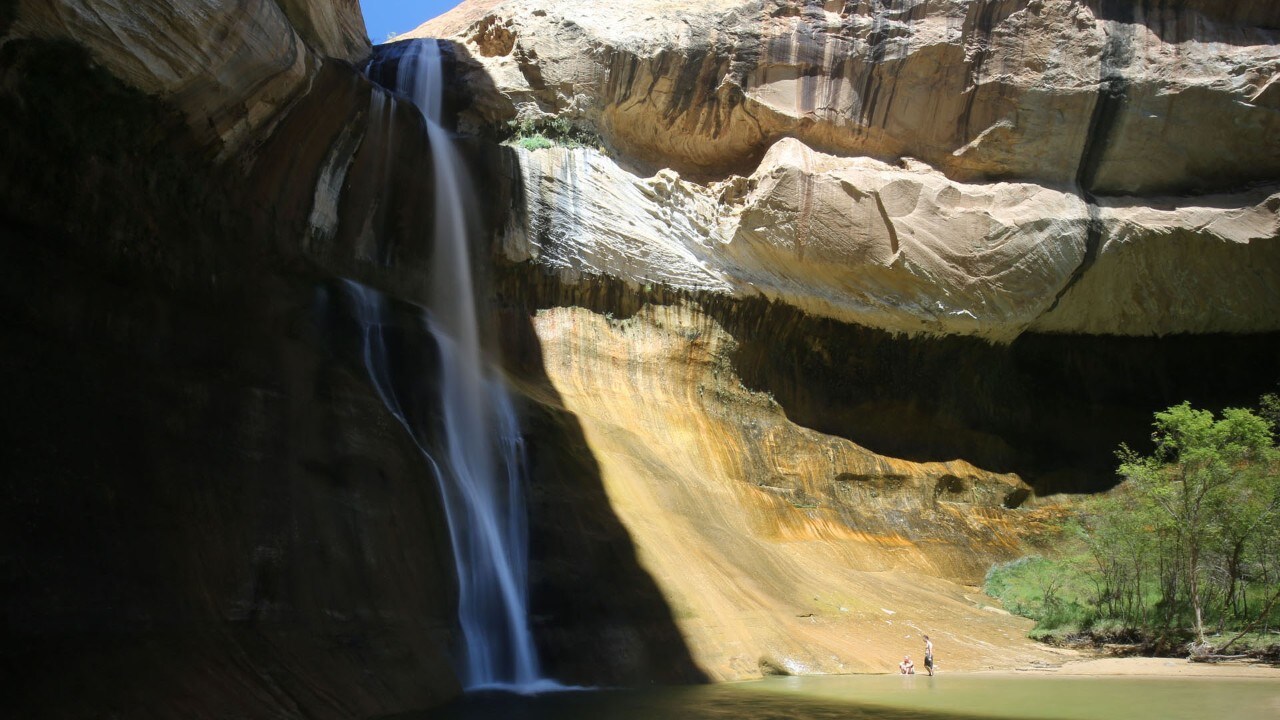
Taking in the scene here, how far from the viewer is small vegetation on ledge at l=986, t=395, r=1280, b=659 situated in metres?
14.5

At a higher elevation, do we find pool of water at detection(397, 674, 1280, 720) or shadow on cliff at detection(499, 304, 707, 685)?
shadow on cliff at detection(499, 304, 707, 685)

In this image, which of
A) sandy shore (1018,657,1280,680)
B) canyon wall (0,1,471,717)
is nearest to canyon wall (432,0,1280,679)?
sandy shore (1018,657,1280,680)

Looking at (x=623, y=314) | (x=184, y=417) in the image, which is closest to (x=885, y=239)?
(x=623, y=314)

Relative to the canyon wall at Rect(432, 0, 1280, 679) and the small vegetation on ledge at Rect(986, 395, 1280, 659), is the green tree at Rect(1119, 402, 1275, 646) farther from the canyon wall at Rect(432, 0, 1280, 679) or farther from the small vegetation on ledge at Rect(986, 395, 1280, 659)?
the canyon wall at Rect(432, 0, 1280, 679)

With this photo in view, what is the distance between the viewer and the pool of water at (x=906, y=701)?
9.42 m

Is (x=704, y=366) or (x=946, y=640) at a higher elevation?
(x=704, y=366)

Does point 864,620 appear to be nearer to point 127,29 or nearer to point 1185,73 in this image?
point 127,29

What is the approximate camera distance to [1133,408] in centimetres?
2633

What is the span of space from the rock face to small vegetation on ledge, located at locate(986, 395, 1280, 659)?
6.77 meters

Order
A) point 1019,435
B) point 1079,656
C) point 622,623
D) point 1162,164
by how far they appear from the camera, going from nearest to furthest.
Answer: point 622,623 → point 1079,656 → point 1162,164 → point 1019,435

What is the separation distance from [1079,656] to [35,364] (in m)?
15.0

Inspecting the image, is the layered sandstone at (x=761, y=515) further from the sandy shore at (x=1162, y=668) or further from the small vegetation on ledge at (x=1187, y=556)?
the small vegetation on ledge at (x=1187, y=556)

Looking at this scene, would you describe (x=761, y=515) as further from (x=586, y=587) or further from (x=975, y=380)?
(x=975, y=380)

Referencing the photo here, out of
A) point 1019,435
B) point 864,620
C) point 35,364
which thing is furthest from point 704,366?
point 35,364
